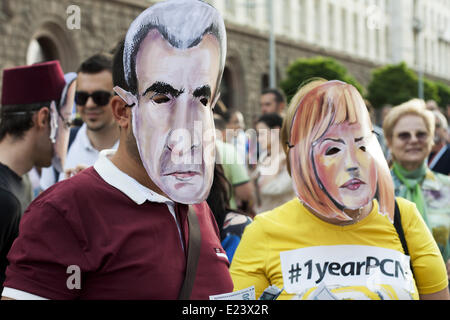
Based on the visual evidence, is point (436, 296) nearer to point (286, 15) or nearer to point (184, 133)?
point (184, 133)

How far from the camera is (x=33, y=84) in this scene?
2887mm

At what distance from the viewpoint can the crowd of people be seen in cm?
153

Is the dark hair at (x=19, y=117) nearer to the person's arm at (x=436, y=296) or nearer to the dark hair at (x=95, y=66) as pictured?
the dark hair at (x=95, y=66)

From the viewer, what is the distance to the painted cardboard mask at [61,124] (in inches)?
114

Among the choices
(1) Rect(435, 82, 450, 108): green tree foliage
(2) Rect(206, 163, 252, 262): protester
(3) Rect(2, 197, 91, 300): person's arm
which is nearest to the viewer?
(3) Rect(2, 197, 91, 300): person's arm

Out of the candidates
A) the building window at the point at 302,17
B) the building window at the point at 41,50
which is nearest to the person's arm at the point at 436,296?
the building window at the point at 41,50

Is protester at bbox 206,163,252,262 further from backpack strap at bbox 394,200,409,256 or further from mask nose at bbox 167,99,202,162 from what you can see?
mask nose at bbox 167,99,202,162

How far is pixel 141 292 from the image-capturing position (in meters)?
1.66

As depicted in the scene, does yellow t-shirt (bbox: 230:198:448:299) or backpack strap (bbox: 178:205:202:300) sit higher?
yellow t-shirt (bbox: 230:198:448:299)

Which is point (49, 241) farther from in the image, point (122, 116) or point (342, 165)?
point (342, 165)

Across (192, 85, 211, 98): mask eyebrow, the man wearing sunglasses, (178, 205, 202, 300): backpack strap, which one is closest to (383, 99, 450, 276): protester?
the man wearing sunglasses

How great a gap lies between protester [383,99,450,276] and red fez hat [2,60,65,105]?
6.89 feet

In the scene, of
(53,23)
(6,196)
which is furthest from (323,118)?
(53,23)

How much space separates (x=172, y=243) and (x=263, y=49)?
2636 cm
